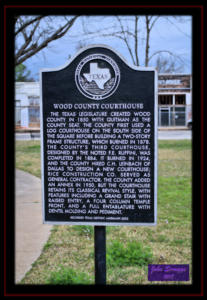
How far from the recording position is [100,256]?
3098 millimetres

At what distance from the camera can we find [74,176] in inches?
121

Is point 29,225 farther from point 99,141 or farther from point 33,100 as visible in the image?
point 33,100

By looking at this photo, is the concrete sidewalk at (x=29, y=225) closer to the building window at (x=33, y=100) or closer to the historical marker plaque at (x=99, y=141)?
the historical marker plaque at (x=99, y=141)

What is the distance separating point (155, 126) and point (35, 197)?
13.7 feet

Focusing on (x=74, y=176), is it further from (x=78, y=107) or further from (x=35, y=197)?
(x=35, y=197)

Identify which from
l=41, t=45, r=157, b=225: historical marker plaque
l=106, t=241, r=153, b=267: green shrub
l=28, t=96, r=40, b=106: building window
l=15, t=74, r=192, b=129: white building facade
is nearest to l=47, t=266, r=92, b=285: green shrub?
l=106, t=241, r=153, b=267: green shrub

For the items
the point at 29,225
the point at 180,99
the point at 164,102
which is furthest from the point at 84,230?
the point at 164,102

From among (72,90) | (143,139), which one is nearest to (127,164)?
(143,139)

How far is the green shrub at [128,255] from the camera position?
381cm

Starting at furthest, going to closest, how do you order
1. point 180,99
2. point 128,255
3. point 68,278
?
1. point 180,99
2. point 128,255
3. point 68,278

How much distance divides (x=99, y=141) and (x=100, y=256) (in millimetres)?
1065

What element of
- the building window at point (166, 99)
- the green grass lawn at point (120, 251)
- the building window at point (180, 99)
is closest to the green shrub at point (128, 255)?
the green grass lawn at point (120, 251)

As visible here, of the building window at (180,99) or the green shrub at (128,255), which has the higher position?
the building window at (180,99)

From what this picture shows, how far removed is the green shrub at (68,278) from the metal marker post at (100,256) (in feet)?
0.86
